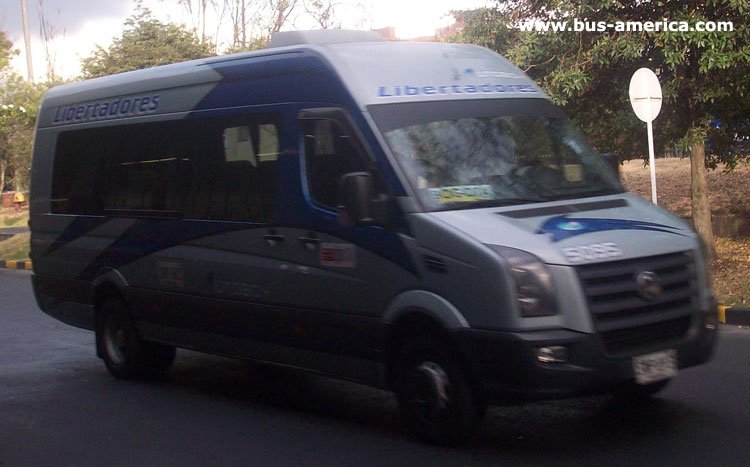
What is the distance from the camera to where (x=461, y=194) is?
676 centimetres

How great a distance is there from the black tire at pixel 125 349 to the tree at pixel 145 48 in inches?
817

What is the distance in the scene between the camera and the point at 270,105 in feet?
25.9

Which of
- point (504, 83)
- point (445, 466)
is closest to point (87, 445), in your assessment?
point (445, 466)

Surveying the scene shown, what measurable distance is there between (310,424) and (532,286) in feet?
7.75

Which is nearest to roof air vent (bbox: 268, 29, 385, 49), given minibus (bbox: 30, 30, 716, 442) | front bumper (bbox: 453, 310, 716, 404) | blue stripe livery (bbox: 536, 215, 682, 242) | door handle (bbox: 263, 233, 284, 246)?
minibus (bbox: 30, 30, 716, 442)

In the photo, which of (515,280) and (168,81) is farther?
(168,81)

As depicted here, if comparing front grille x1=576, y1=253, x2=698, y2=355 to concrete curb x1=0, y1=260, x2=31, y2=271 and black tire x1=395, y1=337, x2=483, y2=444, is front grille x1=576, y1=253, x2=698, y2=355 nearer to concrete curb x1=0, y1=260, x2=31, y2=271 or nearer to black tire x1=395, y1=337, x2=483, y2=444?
black tire x1=395, y1=337, x2=483, y2=444

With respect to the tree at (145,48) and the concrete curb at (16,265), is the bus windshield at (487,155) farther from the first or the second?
the tree at (145,48)

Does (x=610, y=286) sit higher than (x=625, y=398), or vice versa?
(x=610, y=286)

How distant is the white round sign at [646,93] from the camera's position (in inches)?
512

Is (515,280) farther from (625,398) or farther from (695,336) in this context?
(625,398)

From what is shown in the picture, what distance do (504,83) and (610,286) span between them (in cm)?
199

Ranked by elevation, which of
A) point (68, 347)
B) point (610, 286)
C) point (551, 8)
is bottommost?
point (68, 347)

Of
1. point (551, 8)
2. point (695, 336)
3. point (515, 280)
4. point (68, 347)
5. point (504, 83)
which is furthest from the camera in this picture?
point (551, 8)
